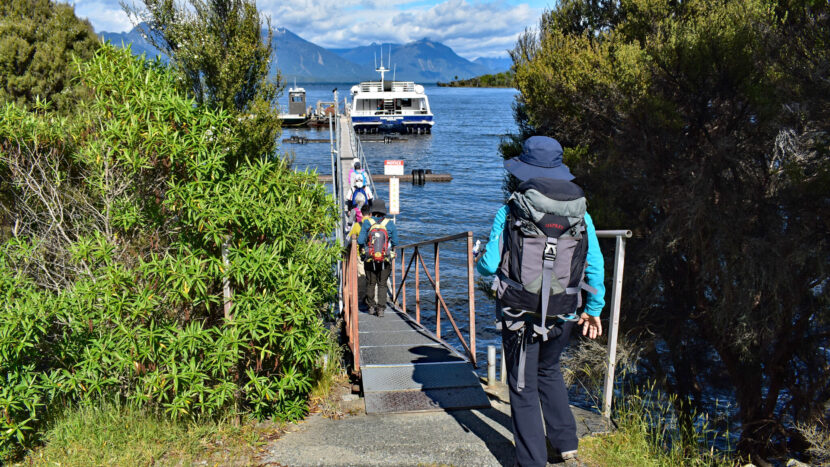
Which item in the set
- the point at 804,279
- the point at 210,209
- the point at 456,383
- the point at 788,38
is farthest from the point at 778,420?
the point at 210,209

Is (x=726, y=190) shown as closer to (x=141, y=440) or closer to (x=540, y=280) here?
(x=540, y=280)

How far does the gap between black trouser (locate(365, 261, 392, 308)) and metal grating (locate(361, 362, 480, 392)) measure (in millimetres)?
2636

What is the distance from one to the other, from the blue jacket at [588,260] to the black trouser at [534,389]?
22 centimetres

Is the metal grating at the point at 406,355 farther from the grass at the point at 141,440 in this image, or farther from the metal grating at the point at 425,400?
the grass at the point at 141,440

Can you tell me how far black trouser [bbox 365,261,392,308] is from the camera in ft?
25.1

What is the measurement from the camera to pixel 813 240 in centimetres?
820

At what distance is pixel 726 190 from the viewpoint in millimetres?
9836

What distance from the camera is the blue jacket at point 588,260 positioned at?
3225 mm

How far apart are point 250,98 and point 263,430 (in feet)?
34.4

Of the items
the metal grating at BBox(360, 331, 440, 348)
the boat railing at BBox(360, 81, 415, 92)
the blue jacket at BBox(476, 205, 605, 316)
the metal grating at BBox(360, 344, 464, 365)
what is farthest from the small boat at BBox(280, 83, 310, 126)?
the blue jacket at BBox(476, 205, 605, 316)

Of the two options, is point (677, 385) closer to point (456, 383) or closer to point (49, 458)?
point (456, 383)

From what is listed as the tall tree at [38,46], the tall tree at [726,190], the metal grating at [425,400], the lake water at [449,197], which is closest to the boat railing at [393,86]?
the lake water at [449,197]

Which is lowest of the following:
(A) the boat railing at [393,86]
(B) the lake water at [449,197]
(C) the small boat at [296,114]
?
(B) the lake water at [449,197]

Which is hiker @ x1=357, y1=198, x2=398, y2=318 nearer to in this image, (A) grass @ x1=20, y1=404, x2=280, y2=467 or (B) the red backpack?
(B) the red backpack
